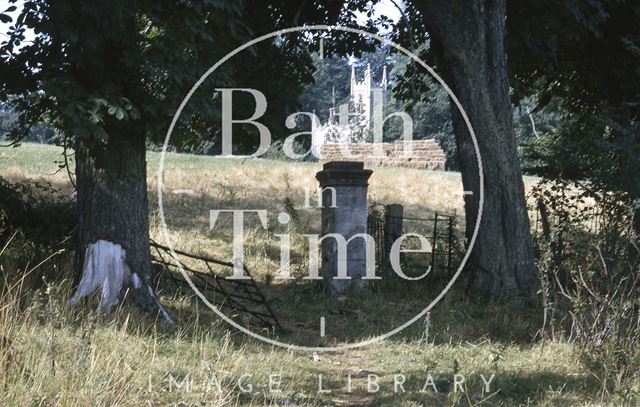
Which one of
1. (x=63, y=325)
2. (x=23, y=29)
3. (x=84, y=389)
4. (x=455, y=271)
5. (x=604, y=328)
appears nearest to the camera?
(x=84, y=389)

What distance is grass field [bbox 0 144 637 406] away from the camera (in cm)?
563

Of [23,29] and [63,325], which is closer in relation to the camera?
[63,325]

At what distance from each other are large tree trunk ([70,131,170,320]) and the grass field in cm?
43

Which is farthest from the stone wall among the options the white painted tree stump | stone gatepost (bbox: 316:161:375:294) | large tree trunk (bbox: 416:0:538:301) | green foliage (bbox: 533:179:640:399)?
the white painted tree stump

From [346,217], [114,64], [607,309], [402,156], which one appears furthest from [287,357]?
[402,156]

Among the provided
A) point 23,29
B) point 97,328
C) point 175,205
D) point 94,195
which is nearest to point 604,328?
point 97,328

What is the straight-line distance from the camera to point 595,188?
11.4 m

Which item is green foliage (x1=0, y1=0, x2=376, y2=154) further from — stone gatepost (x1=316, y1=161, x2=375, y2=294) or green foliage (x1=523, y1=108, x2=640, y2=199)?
green foliage (x1=523, y1=108, x2=640, y2=199)

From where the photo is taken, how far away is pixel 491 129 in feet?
39.4

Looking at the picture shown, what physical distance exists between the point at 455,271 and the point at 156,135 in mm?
6096

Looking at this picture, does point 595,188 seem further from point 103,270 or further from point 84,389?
point 84,389

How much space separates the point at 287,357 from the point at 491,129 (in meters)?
5.53

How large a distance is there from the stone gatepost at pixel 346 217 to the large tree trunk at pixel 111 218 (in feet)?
13.4

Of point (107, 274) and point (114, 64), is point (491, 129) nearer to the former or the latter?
point (114, 64)
